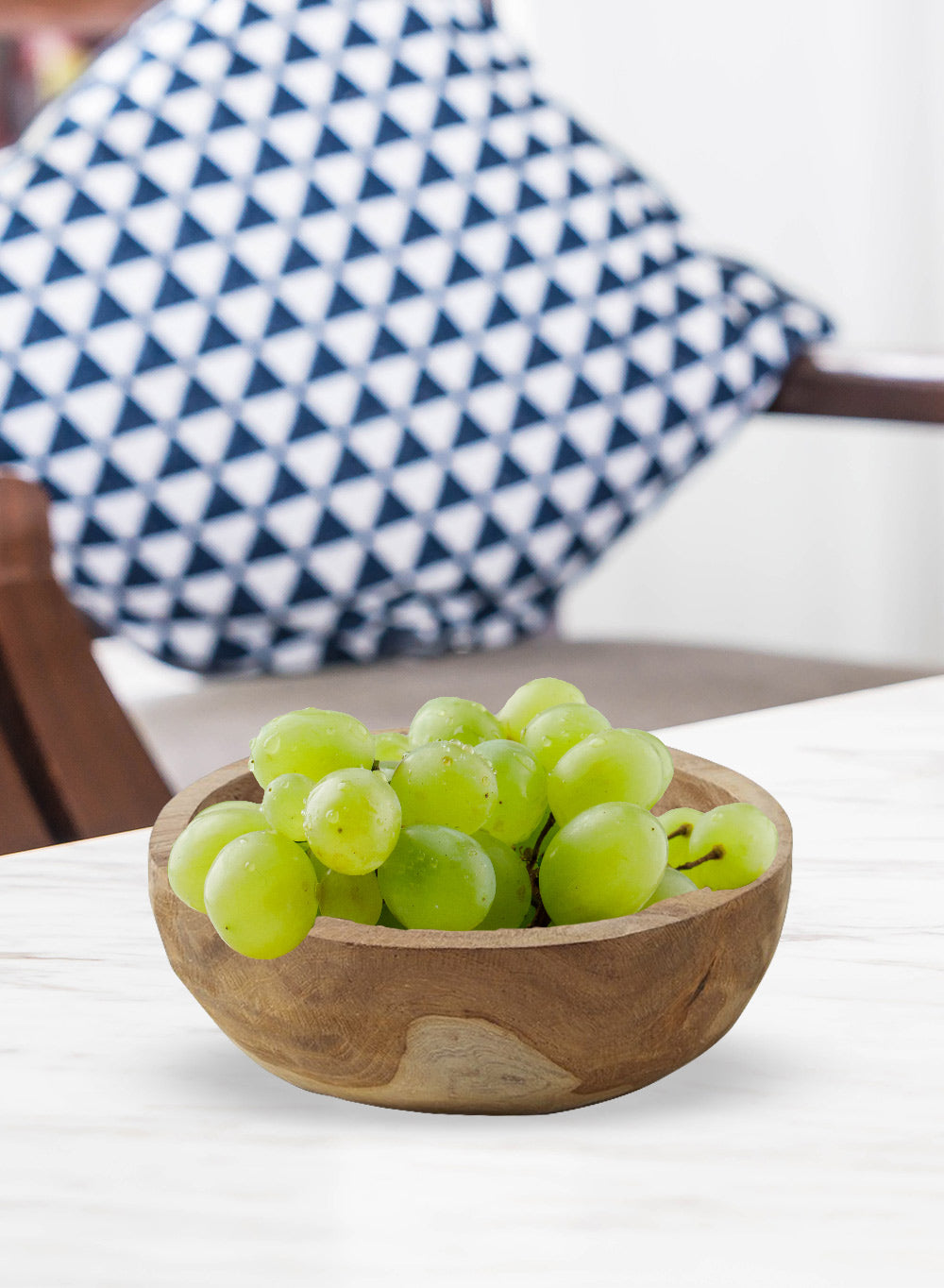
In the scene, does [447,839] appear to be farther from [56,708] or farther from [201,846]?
[56,708]

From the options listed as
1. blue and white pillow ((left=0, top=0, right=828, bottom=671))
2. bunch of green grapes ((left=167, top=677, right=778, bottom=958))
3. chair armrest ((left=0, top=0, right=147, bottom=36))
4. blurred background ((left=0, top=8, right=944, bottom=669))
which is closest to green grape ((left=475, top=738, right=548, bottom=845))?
bunch of green grapes ((left=167, top=677, right=778, bottom=958))

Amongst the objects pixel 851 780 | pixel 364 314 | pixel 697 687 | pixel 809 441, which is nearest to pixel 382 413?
pixel 364 314

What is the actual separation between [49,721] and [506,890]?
2.28 feet

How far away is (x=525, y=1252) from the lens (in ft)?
1.20

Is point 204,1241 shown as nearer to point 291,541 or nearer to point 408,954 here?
point 408,954

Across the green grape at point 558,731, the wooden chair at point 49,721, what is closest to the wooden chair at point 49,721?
the wooden chair at point 49,721

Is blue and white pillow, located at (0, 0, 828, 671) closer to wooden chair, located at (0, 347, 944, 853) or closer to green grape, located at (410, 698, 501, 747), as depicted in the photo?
wooden chair, located at (0, 347, 944, 853)

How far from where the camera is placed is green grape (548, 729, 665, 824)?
1.43ft

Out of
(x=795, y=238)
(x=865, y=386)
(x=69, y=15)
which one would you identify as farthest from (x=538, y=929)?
(x=795, y=238)

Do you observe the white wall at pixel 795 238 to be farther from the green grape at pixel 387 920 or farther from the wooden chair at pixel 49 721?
the green grape at pixel 387 920

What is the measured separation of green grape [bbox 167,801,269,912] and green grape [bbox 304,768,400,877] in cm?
3

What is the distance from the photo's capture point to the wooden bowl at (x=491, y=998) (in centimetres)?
39

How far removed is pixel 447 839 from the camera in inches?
15.7

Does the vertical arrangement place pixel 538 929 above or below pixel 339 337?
above
